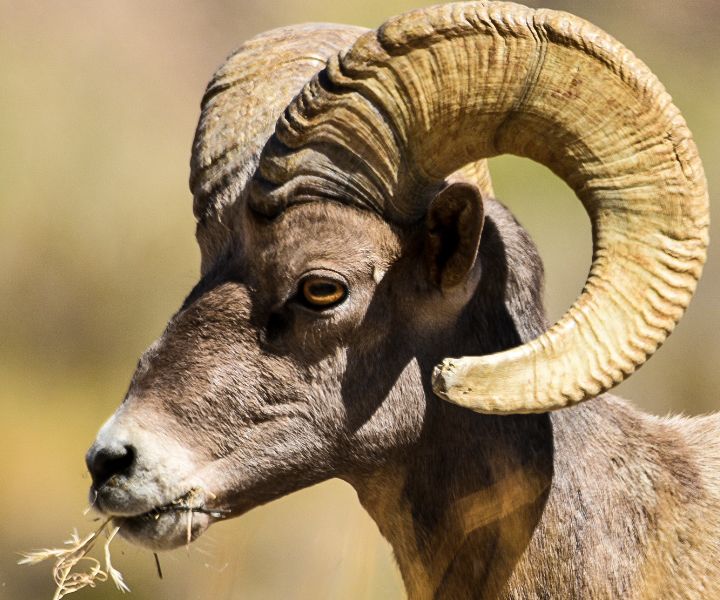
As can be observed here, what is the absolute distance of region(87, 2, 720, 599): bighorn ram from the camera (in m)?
4.11

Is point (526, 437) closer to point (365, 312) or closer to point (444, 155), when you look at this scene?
point (365, 312)

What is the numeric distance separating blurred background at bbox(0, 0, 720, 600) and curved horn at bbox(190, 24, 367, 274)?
3044mm

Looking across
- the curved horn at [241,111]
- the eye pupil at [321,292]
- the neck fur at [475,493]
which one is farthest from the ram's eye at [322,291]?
the neck fur at [475,493]

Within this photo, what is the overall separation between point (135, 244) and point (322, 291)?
9.22 m

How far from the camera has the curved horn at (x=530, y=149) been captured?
12.9 feet

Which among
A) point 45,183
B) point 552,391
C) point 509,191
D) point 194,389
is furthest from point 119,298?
point 552,391

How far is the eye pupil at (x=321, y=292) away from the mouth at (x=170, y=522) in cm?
81

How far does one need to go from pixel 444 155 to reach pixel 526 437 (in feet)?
3.61

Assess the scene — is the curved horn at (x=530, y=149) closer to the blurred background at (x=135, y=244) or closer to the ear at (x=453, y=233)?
the ear at (x=453, y=233)

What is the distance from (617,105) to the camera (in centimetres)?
407

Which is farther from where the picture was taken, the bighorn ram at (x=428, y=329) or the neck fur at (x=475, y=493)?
the neck fur at (x=475, y=493)

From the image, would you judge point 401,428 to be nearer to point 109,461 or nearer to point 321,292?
point 321,292

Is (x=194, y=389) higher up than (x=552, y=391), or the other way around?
(x=552, y=391)

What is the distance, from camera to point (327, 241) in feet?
14.4
